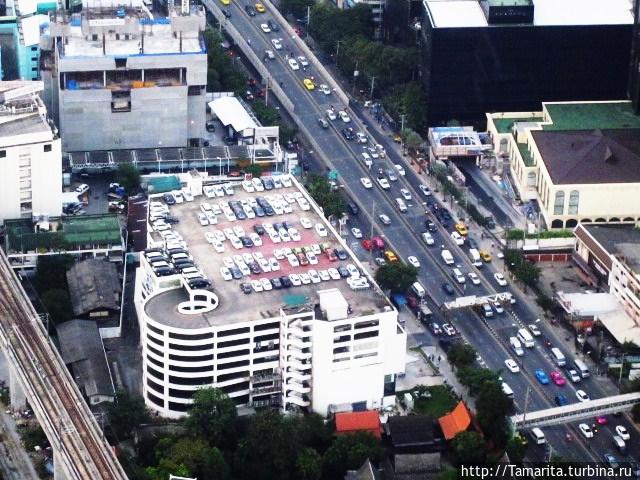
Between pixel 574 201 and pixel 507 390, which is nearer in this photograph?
pixel 507 390

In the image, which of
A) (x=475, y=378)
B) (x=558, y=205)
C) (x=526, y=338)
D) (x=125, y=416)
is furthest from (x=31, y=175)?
(x=558, y=205)

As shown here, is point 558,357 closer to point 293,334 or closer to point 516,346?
point 516,346

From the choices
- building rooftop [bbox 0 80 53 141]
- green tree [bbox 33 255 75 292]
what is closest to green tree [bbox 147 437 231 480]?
green tree [bbox 33 255 75 292]

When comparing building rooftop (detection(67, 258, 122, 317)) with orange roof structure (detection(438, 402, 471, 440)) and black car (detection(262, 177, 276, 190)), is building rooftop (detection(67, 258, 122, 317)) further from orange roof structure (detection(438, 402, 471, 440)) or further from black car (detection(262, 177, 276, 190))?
orange roof structure (detection(438, 402, 471, 440))

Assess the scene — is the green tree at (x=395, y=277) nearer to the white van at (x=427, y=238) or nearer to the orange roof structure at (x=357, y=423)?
the white van at (x=427, y=238)

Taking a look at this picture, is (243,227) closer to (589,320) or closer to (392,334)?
(392,334)

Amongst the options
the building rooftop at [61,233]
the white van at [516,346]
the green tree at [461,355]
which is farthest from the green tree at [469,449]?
the building rooftop at [61,233]

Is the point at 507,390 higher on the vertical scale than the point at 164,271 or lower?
lower
